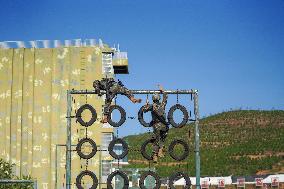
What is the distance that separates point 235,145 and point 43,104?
51394mm

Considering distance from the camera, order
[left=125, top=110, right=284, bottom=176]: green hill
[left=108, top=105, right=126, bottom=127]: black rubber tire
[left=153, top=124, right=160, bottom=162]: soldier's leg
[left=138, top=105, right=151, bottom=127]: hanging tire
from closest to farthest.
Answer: [left=153, top=124, right=160, bottom=162]: soldier's leg → [left=138, top=105, right=151, bottom=127]: hanging tire → [left=108, top=105, right=126, bottom=127]: black rubber tire → [left=125, top=110, right=284, bottom=176]: green hill

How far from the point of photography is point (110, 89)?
70.7 ft

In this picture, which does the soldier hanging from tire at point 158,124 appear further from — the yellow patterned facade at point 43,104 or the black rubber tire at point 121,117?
the yellow patterned facade at point 43,104

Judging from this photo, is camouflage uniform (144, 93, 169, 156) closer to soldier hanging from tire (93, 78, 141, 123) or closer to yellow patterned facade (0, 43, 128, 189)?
soldier hanging from tire (93, 78, 141, 123)

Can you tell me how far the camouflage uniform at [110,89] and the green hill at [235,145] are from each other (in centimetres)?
3663

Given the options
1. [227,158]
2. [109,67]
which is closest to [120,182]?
[109,67]

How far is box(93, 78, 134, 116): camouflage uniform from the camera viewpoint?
21.5 meters

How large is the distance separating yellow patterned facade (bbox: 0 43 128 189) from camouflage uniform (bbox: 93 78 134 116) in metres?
22.1

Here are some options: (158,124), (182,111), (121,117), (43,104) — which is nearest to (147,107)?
(158,124)

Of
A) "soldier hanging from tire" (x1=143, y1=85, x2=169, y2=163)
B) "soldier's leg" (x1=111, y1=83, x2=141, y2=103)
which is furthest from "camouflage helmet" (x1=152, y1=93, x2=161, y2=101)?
"soldier's leg" (x1=111, y1=83, x2=141, y2=103)

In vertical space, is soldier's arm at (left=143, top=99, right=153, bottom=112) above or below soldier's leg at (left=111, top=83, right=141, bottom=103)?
below

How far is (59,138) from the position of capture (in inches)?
1747

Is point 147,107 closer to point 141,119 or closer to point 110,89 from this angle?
point 141,119

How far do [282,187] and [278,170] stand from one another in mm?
18278
